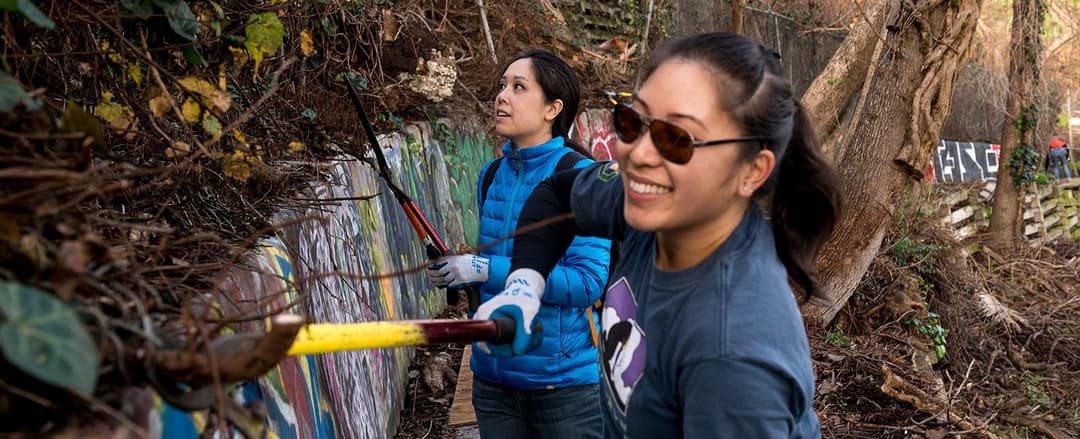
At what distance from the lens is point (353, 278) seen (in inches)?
90.9

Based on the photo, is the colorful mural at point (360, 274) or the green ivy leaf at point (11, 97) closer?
the green ivy leaf at point (11, 97)

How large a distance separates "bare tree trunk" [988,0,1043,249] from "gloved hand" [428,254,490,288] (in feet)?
42.3

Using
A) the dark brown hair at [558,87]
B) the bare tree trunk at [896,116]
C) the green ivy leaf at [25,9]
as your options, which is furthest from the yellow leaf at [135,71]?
the bare tree trunk at [896,116]

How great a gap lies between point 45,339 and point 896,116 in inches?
249

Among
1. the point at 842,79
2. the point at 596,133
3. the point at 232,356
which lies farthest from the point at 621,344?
the point at 596,133

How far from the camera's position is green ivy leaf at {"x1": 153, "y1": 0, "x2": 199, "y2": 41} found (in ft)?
7.27

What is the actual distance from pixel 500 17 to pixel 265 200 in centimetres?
883

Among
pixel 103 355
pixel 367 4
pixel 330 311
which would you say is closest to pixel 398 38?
pixel 367 4

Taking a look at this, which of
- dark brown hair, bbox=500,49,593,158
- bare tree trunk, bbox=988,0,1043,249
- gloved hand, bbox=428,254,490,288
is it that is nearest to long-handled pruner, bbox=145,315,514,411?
gloved hand, bbox=428,254,490,288

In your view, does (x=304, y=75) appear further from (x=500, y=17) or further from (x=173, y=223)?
(x=500, y=17)

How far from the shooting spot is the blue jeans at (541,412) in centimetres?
319

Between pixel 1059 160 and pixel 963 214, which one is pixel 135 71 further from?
pixel 1059 160

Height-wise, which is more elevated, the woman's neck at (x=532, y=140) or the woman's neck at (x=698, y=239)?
the woman's neck at (x=532, y=140)

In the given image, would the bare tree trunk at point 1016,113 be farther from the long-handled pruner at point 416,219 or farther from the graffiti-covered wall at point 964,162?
the long-handled pruner at point 416,219
